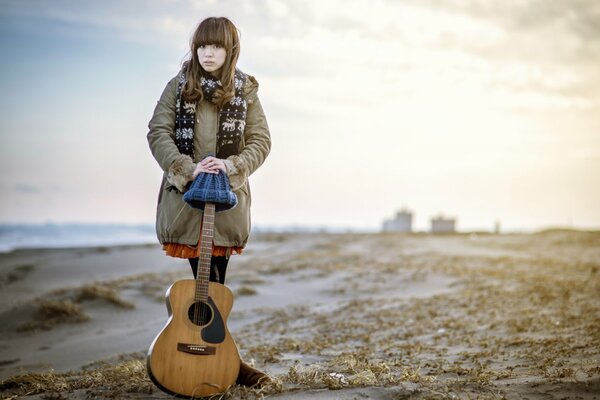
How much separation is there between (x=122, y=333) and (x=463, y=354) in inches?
185

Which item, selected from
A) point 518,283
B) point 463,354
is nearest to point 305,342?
point 463,354

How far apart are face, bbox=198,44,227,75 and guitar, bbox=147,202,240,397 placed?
994 millimetres

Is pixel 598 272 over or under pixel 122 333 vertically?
over

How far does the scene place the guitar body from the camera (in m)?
3.05

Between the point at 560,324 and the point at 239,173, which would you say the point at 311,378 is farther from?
the point at 560,324

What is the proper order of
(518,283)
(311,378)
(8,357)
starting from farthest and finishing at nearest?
1. (518,283)
2. (8,357)
3. (311,378)

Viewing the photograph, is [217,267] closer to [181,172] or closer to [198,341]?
[198,341]

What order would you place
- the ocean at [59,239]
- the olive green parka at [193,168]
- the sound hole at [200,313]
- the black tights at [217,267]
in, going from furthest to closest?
the ocean at [59,239] < the black tights at [217,267] < the olive green parka at [193,168] < the sound hole at [200,313]

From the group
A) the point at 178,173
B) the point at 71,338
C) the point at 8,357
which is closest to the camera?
the point at 178,173

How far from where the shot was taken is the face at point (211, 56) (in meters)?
3.43

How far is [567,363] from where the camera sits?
3.93 meters

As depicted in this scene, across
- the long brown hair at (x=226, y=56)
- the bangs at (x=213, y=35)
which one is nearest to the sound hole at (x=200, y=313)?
the long brown hair at (x=226, y=56)

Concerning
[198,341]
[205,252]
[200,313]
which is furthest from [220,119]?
[198,341]

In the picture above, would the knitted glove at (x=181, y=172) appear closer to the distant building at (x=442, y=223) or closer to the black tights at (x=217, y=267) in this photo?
→ the black tights at (x=217, y=267)
